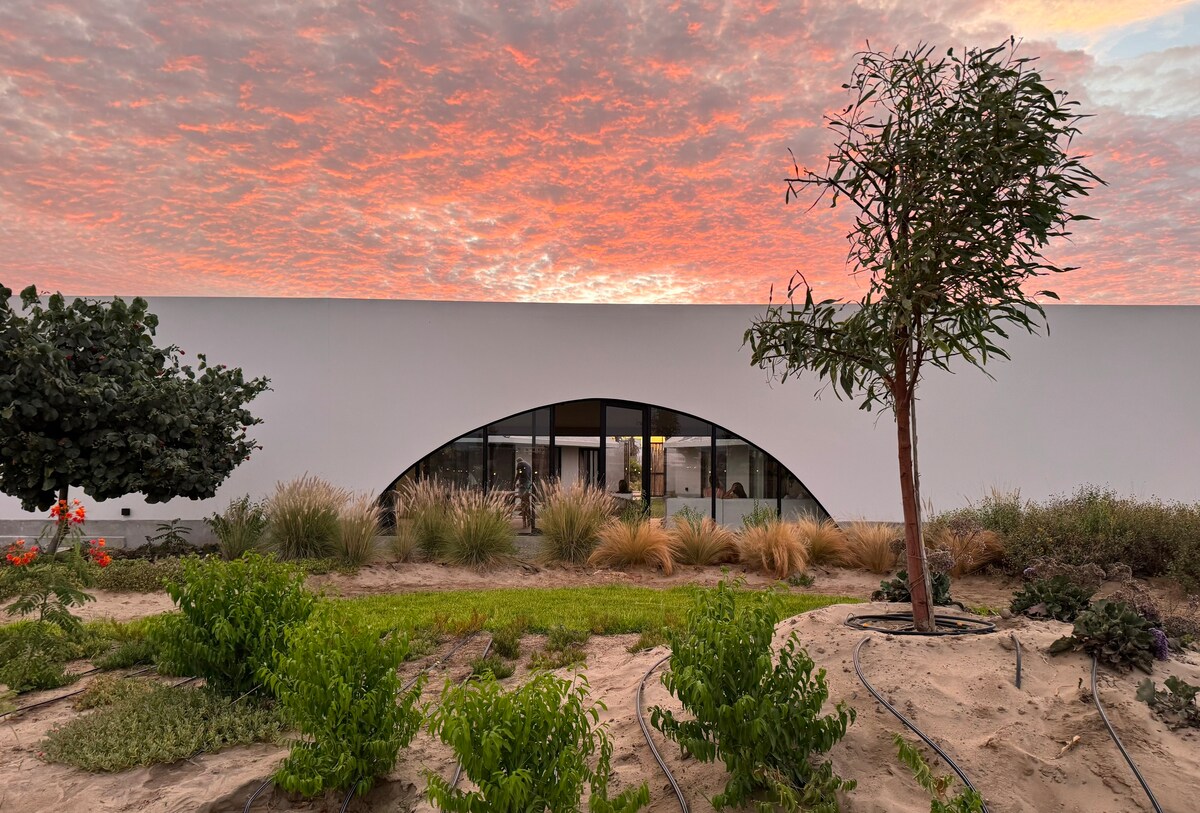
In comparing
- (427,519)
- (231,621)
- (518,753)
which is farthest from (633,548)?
(518,753)

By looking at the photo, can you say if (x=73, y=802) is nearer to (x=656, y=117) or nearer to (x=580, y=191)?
(x=656, y=117)

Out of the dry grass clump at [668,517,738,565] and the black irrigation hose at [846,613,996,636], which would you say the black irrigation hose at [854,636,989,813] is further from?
the dry grass clump at [668,517,738,565]

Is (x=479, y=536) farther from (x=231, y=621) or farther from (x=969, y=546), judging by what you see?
(x=969, y=546)

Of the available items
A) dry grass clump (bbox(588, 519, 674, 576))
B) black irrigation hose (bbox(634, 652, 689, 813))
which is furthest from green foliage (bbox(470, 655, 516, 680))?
dry grass clump (bbox(588, 519, 674, 576))

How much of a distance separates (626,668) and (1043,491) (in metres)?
9.52

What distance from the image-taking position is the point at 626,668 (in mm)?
4828

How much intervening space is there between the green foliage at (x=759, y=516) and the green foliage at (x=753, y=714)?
7.00 meters

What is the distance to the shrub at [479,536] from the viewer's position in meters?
9.67

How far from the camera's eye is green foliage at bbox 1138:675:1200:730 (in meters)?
3.52

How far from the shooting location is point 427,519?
10055 mm

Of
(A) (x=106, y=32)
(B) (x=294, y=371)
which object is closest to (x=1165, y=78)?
(A) (x=106, y=32)

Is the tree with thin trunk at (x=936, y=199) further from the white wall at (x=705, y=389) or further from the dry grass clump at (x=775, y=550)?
the white wall at (x=705, y=389)

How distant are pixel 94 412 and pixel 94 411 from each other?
0.10ft

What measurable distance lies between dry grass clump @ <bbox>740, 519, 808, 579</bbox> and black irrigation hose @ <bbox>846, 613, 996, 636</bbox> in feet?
13.7
